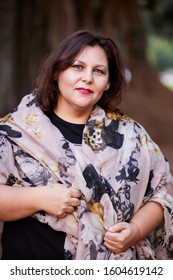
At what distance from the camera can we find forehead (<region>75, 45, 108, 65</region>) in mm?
→ 2367

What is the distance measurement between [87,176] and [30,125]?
1.04 ft

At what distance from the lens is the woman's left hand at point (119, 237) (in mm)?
2230

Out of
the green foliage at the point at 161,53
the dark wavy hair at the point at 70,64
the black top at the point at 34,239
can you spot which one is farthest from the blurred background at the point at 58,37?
the green foliage at the point at 161,53

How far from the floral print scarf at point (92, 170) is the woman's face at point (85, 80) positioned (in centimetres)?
10

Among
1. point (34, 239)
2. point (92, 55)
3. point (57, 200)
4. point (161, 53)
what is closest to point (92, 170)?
point (57, 200)

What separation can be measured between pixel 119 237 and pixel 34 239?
329 millimetres

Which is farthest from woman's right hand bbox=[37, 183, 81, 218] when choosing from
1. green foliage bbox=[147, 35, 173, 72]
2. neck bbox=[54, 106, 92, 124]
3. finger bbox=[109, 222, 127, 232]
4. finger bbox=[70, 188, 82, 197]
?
green foliage bbox=[147, 35, 173, 72]

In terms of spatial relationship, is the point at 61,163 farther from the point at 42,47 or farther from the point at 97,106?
the point at 42,47

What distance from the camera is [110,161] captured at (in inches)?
91.7

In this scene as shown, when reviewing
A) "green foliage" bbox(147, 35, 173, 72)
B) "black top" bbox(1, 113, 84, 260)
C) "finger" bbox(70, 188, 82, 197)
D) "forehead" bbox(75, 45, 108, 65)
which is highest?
"forehead" bbox(75, 45, 108, 65)

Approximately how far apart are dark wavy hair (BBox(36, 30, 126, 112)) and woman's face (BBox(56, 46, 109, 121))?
0.08 ft

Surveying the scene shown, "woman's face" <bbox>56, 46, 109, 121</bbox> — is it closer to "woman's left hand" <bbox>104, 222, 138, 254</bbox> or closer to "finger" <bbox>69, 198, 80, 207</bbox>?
"finger" <bbox>69, 198, 80, 207</bbox>

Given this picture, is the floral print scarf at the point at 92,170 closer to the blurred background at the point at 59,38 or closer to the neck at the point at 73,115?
the neck at the point at 73,115
